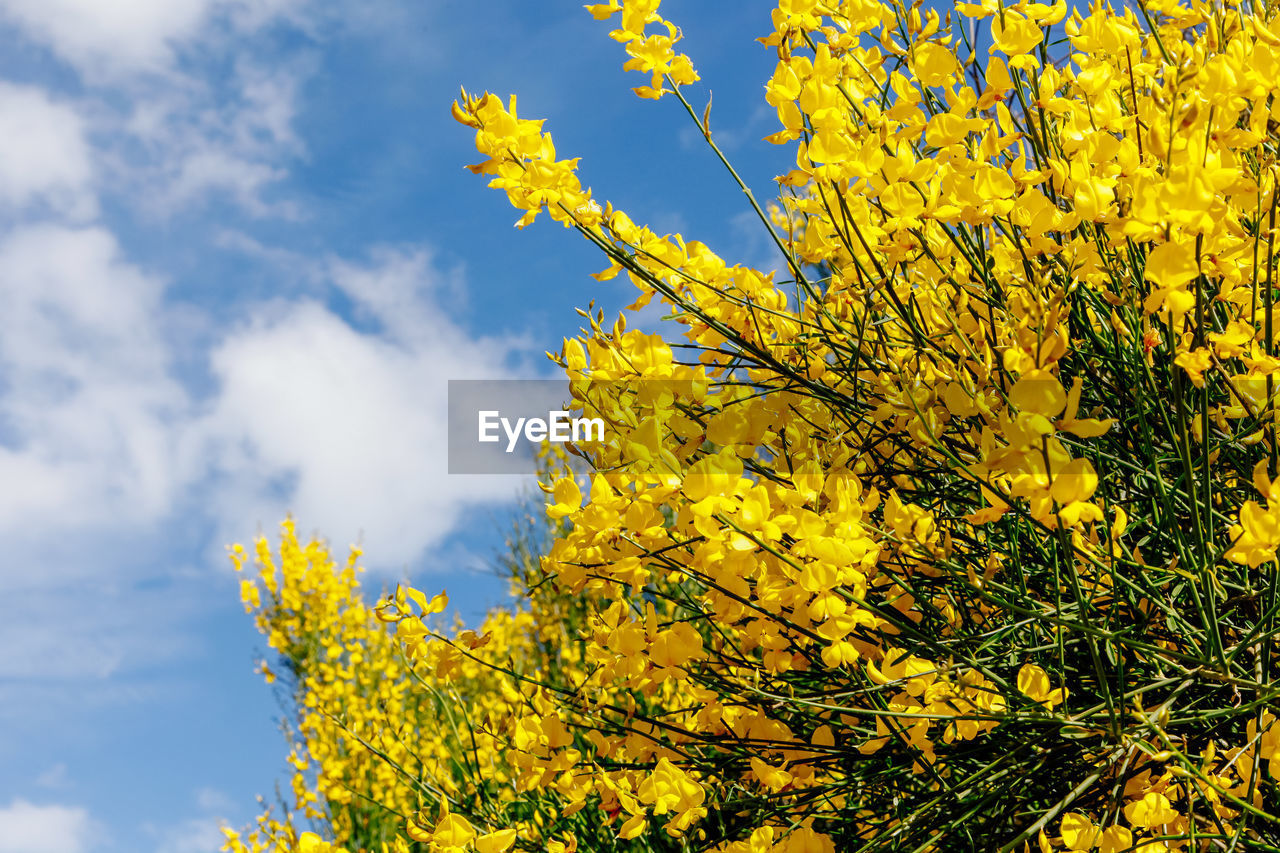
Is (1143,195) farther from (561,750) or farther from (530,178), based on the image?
(561,750)

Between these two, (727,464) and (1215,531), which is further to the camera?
(1215,531)

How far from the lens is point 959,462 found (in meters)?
1.23

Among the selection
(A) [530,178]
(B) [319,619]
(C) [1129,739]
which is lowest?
(C) [1129,739]

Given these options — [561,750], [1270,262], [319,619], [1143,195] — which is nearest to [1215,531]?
[1270,262]

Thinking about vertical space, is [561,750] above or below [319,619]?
below

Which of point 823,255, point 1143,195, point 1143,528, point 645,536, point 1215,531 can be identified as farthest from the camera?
point 1143,528

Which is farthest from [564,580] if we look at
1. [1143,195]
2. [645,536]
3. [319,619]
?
[319,619]

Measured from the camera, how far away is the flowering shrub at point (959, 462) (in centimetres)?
121

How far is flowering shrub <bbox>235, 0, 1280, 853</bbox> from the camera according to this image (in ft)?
3.97

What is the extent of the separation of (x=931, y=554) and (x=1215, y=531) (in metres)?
0.52

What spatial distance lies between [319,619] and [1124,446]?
6.10 metres

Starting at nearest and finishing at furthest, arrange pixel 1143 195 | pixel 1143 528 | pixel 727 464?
pixel 1143 195 < pixel 727 464 < pixel 1143 528

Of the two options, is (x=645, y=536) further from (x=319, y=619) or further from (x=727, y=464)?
(x=319, y=619)

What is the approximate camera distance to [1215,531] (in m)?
1.58
